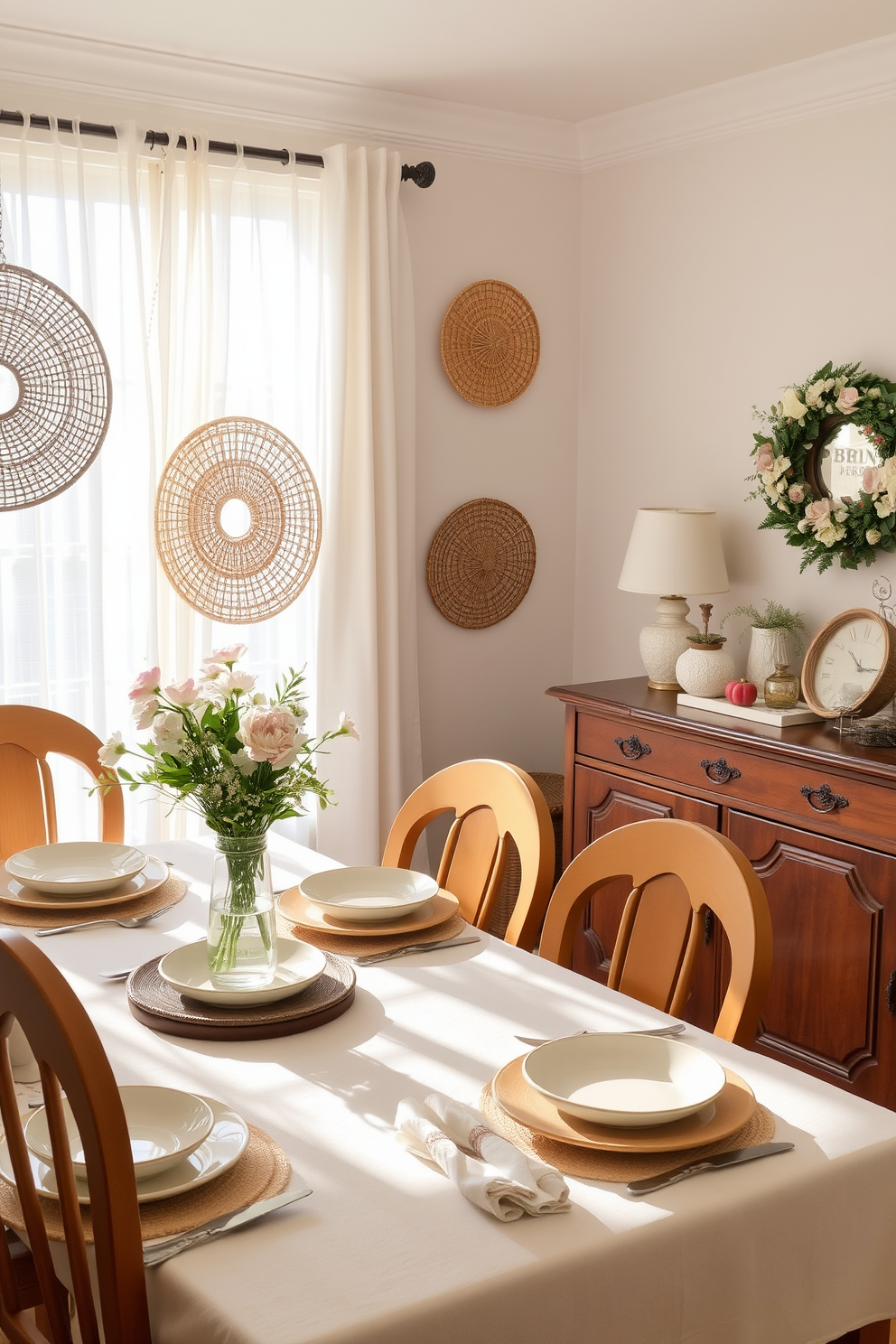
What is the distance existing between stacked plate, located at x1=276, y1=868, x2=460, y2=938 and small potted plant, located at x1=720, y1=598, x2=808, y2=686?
1514 mm

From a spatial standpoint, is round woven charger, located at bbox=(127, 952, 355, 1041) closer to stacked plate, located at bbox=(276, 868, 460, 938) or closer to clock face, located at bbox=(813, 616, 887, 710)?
stacked plate, located at bbox=(276, 868, 460, 938)

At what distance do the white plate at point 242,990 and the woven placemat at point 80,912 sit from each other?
0.25 meters

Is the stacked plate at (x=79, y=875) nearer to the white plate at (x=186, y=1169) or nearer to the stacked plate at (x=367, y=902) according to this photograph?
the stacked plate at (x=367, y=902)

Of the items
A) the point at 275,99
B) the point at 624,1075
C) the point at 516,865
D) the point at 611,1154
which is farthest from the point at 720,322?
the point at 611,1154

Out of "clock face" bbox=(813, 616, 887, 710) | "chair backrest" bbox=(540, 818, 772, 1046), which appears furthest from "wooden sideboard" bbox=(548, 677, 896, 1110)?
"chair backrest" bbox=(540, 818, 772, 1046)

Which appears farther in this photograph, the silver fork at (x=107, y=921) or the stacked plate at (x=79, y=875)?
the stacked plate at (x=79, y=875)

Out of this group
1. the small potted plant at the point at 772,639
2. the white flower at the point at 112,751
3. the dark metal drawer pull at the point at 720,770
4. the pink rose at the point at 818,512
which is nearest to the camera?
the white flower at the point at 112,751

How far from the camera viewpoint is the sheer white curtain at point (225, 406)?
3.32 m

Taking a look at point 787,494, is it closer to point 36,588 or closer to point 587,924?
point 587,924

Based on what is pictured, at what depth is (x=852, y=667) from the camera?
3037 mm

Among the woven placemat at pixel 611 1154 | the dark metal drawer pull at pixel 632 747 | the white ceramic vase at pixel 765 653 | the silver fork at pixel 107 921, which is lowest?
the woven placemat at pixel 611 1154

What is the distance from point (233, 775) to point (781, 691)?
187 cm

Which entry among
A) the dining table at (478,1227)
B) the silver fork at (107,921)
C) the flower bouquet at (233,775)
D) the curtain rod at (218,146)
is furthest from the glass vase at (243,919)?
the curtain rod at (218,146)

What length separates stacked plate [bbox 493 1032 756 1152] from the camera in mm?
1343
